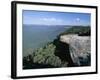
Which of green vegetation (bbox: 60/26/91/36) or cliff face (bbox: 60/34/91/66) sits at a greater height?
green vegetation (bbox: 60/26/91/36)

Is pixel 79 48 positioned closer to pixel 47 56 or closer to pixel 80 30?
pixel 80 30

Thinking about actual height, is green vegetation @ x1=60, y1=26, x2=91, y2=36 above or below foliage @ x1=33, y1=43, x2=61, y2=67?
above

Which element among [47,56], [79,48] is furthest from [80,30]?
[47,56]

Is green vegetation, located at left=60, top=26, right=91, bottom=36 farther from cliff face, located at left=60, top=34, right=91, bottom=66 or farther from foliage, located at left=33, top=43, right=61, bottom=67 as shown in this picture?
foliage, located at left=33, top=43, right=61, bottom=67

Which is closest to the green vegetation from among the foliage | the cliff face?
the cliff face

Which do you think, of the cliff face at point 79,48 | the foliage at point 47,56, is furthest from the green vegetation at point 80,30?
the foliage at point 47,56

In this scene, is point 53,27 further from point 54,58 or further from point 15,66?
point 15,66

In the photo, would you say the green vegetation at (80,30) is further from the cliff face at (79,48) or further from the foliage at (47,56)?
the foliage at (47,56)
